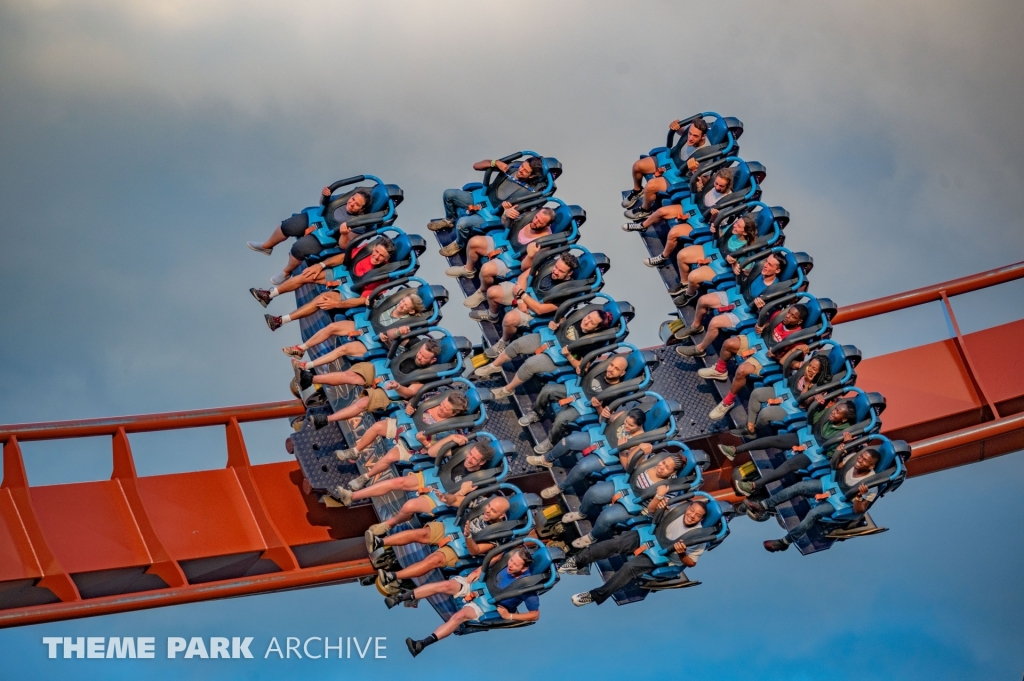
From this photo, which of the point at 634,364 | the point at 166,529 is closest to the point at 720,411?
the point at 634,364

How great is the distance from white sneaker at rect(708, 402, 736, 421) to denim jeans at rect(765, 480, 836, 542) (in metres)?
0.59

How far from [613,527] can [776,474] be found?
43.5 inches

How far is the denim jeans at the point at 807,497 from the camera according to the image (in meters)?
7.38

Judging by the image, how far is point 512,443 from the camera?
7152mm

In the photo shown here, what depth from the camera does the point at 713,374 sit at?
7922 millimetres

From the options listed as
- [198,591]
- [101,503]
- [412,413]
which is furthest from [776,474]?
[101,503]

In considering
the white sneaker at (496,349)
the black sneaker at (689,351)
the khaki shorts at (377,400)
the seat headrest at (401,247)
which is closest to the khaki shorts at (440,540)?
the khaki shorts at (377,400)

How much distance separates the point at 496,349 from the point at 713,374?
1287mm

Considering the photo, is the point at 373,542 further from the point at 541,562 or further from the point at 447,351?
the point at 447,351

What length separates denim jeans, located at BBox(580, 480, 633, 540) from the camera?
7.03 meters

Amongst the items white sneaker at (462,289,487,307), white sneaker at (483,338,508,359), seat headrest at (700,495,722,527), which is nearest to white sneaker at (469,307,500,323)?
white sneaker at (462,289,487,307)

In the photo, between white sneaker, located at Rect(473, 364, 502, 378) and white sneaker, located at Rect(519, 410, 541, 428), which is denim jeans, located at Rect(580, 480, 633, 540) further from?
white sneaker, located at Rect(473, 364, 502, 378)

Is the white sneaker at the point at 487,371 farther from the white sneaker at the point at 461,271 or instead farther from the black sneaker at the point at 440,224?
the black sneaker at the point at 440,224

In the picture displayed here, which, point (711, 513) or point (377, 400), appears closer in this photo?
point (711, 513)
